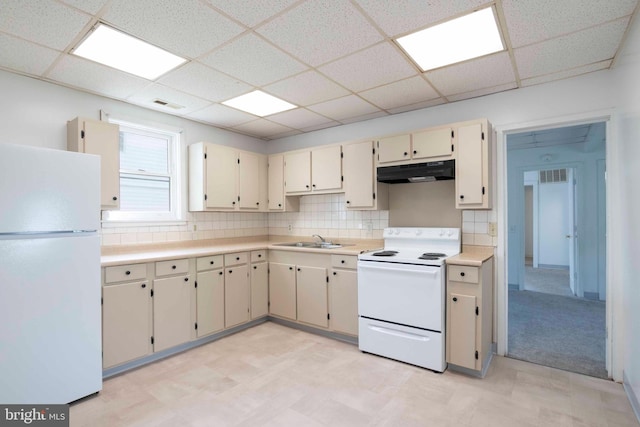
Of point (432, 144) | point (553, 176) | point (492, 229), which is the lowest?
point (492, 229)

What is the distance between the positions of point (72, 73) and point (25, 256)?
153cm

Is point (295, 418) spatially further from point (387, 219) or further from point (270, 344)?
point (387, 219)

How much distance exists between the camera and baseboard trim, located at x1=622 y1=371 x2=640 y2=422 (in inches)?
79.2

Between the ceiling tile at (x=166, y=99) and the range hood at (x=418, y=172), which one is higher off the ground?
the ceiling tile at (x=166, y=99)

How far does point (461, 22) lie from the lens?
2004mm

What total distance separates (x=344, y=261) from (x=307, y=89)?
5.58ft

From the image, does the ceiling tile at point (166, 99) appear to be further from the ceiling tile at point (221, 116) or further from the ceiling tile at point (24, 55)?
the ceiling tile at point (24, 55)

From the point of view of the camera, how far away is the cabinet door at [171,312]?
9.45 ft

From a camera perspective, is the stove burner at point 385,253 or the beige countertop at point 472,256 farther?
the stove burner at point 385,253

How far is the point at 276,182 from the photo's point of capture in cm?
437

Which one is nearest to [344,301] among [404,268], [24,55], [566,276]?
[404,268]

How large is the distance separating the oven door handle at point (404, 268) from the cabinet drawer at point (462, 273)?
137mm

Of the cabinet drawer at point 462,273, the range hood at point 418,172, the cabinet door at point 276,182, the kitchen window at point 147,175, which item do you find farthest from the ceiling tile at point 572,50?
the kitchen window at point 147,175

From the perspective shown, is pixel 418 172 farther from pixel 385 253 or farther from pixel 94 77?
pixel 94 77
